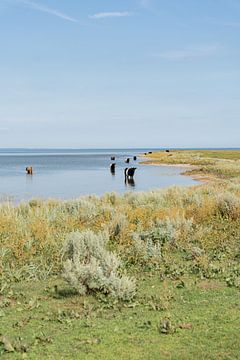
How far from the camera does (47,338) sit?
626 cm

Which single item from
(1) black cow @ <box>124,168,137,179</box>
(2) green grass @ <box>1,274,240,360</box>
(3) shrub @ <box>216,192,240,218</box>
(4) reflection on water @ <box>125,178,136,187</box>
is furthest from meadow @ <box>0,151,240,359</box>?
(1) black cow @ <box>124,168,137,179</box>

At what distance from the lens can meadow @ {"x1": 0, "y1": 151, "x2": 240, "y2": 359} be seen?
611cm

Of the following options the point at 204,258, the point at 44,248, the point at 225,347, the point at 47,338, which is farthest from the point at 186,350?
the point at 44,248

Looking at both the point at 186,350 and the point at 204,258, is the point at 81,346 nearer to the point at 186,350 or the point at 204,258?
the point at 186,350

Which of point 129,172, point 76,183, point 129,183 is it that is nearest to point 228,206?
point 129,183

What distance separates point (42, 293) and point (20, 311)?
3.30 ft

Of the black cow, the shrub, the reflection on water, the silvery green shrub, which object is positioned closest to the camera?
the silvery green shrub

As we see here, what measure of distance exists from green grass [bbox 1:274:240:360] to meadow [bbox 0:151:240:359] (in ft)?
0.05

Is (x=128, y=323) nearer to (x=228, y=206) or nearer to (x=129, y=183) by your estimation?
(x=228, y=206)

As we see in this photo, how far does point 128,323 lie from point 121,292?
1.09 metres

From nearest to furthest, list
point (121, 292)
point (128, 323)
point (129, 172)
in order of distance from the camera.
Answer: point (128, 323) → point (121, 292) → point (129, 172)

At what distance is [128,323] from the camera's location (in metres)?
6.90

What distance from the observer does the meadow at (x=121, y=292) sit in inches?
240

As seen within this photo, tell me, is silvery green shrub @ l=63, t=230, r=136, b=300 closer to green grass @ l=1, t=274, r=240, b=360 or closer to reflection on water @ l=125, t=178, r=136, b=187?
green grass @ l=1, t=274, r=240, b=360
